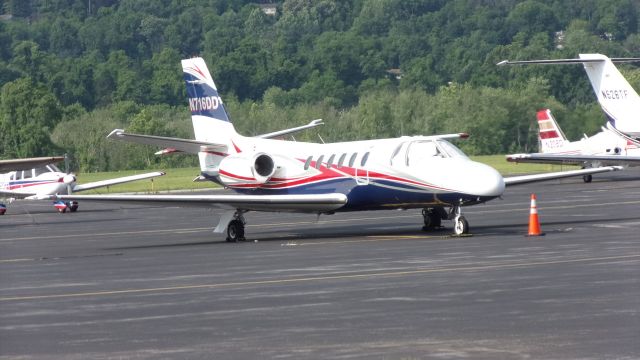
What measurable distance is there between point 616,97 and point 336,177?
82.9ft

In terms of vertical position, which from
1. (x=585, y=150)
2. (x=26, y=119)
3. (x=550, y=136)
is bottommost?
(x=585, y=150)

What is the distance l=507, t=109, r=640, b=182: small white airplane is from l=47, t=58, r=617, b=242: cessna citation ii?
63.5ft

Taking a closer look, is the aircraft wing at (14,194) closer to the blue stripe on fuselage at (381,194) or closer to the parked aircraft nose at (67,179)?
the parked aircraft nose at (67,179)

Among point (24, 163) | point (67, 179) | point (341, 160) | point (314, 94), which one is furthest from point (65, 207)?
point (314, 94)

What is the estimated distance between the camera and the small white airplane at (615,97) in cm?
5094

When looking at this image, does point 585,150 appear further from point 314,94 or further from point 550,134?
point 314,94

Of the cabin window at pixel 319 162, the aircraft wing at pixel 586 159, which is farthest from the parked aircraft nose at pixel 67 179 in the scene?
the cabin window at pixel 319 162

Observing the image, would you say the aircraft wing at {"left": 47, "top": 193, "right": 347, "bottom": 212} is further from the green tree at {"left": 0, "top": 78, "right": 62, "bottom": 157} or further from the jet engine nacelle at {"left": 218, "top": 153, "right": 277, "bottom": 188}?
the green tree at {"left": 0, "top": 78, "right": 62, "bottom": 157}

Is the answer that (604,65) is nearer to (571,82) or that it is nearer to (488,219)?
(488,219)

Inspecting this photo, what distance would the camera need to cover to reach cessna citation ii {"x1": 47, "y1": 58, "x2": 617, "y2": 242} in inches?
1043

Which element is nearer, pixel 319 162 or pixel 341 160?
pixel 341 160

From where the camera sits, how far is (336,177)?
28.4m

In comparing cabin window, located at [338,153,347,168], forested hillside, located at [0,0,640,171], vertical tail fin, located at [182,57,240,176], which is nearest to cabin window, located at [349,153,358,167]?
cabin window, located at [338,153,347,168]

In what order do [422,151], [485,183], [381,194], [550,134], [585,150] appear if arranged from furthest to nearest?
1. [550,134]
2. [585,150]
3. [381,194]
4. [422,151]
5. [485,183]
